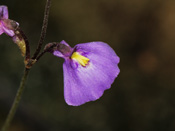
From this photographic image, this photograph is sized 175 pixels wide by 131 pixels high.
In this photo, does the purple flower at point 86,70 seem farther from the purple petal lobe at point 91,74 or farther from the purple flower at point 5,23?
the purple flower at point 5,23

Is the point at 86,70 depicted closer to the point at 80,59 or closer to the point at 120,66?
the point at 80,59

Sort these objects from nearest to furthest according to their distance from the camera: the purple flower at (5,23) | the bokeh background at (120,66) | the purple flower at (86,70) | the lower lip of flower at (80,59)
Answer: the purple flower at (5,23) → the purple flower at (86,70) → the lower lip of flower at (80,59) → the bokeh background at (120,66)

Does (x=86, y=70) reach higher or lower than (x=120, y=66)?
higher

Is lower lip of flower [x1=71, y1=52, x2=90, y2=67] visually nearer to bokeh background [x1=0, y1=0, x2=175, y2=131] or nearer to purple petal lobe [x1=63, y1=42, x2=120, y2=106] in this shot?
purple petal lobe [x1=63, y1=42, x2=120, y2=106]

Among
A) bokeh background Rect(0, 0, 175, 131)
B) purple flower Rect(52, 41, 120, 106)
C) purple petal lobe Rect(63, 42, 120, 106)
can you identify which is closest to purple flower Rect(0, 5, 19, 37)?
purple flower Rect(52, 41, 120, 106)

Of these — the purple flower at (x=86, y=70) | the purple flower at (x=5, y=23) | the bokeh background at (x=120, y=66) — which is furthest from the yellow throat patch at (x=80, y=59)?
the bokeh background at (x=120, y=66)

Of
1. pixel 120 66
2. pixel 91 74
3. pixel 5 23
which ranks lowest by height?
pixel 120 66

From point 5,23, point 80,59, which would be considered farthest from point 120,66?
point 5,23
